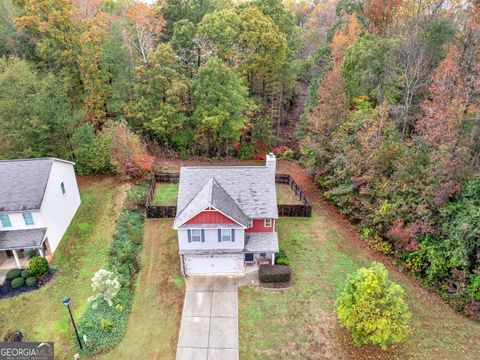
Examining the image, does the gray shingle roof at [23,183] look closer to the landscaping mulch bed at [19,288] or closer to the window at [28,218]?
the window at [28,218]

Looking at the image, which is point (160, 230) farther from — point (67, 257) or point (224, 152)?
point (224, 152)

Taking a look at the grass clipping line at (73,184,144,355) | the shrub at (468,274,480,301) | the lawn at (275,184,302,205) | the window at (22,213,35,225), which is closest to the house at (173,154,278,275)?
the grass clipping line at (73,184,144,355)

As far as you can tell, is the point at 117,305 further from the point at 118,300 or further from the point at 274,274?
the point at 274,274

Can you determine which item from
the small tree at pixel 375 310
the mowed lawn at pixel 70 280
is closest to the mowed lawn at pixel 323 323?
the small tree at pixel 375 310

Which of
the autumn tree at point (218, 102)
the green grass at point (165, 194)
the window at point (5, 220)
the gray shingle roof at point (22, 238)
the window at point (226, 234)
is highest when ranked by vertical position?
the autumn tree at point (218, 102)

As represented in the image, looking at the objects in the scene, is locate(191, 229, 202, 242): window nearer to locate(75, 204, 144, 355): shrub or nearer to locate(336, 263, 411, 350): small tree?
locate(75, 204, 144, 355): shrub
